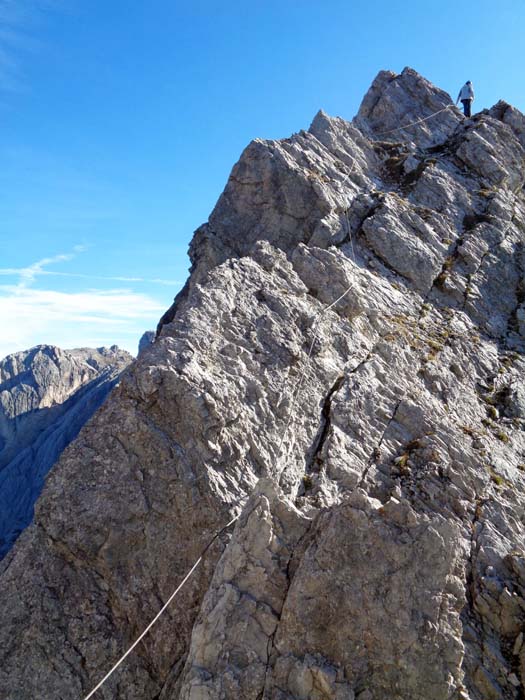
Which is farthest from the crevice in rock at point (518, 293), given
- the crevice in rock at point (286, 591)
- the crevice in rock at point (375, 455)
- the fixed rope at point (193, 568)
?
the crevice in rock at point (286, 591)

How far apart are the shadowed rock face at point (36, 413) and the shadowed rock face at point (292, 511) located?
87886 mm

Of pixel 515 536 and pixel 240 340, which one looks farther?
pixel 240 340

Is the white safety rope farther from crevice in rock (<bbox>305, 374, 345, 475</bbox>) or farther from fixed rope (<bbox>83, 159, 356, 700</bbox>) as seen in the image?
crevice in rock (<bbox>305, 374, 345, 475</bbox>)

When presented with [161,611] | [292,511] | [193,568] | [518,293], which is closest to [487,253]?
[518,293]

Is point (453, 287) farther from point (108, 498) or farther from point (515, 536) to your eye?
point (108, 498)

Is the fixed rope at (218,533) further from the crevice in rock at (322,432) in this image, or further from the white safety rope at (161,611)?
the crevice in rock at (322,432)

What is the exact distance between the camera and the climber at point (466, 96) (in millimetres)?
36031

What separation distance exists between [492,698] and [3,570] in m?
11.1

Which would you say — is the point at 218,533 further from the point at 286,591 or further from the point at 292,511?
the point at 286,591

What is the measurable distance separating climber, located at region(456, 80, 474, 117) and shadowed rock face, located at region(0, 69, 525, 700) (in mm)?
22819

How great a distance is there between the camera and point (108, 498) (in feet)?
38.7

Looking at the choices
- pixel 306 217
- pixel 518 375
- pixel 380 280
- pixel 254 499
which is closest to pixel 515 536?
pixel 254 499

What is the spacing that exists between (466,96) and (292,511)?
36757mm

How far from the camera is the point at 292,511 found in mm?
11430
